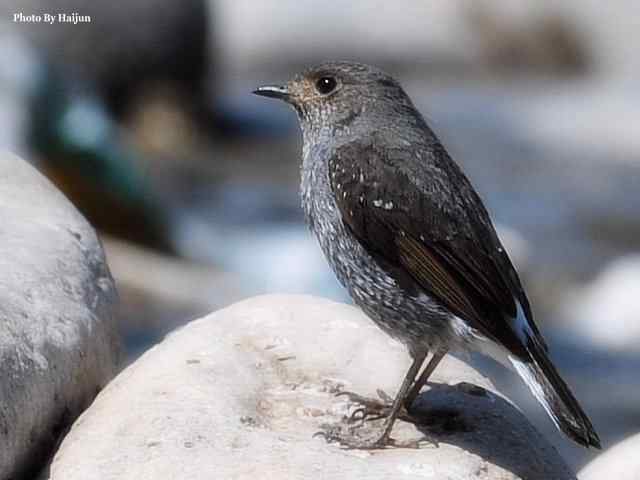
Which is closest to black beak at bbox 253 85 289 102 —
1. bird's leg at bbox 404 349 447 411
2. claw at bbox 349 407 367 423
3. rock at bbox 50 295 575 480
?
rock at bbox 50 295 575 480

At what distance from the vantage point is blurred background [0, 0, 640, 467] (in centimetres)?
1394

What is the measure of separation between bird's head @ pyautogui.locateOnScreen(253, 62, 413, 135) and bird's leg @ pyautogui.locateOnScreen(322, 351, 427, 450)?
1143 millimetres

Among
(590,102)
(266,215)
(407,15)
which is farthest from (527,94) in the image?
(266,215)

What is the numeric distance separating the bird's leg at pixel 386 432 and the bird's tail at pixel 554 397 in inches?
15.7

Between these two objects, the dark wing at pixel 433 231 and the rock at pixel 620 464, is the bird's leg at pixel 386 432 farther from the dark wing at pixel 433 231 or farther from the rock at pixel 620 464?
the rock at pixel 620 464

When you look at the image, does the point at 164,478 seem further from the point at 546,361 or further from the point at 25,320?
the point at 546,361

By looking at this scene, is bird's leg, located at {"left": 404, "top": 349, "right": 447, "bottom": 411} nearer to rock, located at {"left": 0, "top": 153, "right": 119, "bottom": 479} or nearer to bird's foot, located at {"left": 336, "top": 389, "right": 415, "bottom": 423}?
bird's foot, located at {"left": 336, "top": 389, "right": 415, "bottom": 423}

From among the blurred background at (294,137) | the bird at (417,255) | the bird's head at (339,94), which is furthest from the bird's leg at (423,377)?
the blurred background at (294,137)

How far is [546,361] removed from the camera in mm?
6492

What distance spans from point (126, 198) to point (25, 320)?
8.28 metres

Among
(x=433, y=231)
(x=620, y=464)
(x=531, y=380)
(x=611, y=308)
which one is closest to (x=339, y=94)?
(x=433, y=231)

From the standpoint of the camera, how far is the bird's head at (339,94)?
7.17 metres

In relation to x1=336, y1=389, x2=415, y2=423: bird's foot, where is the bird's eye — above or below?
above

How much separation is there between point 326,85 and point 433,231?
3.50ft
